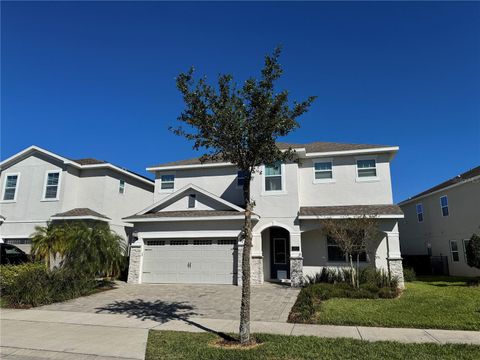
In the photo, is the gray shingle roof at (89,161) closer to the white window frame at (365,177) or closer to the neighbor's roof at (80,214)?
the neighbor's roof at (80,214)

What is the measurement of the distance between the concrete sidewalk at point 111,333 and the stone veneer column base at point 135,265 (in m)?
7.04

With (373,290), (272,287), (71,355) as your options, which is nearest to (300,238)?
(272,287)

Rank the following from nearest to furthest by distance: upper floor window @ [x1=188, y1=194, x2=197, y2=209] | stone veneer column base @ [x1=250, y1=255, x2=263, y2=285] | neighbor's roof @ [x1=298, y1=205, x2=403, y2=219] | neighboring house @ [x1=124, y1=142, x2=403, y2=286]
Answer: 1. neighbor's roof @ [x1=298, y1=205, x2=403, y2=219]
2. stone veneer column base @ [x1=250, y1=255, x2=263, y2=285]
3. neighboring house @ [x1=124, y1=142, x2=403, y2=286]
4. upper floor window @ [x1=188, y1=194, x2=197, y2=209]

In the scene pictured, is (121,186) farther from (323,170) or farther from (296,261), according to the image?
(323,170)

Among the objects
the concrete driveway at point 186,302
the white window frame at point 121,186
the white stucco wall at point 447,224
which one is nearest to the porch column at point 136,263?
the concrete driveway at point 186,302

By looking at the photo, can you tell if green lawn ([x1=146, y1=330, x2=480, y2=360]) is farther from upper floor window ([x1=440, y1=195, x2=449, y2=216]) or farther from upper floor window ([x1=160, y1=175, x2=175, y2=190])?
upper floor window ([x1=440, y1=195, x2=449, y2=216])

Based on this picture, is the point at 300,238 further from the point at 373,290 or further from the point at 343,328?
the point at 343,328

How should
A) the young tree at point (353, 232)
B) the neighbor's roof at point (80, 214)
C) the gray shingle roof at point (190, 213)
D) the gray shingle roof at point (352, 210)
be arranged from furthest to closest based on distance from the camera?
the neighbor's roof at point (80, 214)
the gray shingle roof at point (190, 213)
the gray shingle roof at point (352, 210)
the young tree at point (353, 232)

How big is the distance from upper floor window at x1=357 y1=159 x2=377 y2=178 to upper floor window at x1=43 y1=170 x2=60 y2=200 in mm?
17548

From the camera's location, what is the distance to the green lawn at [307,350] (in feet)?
21.9

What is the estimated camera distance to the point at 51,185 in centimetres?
2098

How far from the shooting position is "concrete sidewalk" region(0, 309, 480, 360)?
23.9 ft

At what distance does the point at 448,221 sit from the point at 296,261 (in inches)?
488

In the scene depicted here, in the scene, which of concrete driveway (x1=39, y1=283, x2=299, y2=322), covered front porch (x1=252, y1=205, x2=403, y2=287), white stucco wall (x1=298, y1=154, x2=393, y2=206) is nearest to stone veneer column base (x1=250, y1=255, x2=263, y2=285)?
covered front porch (x1=252, y1=205, x2=403, y2=287)
